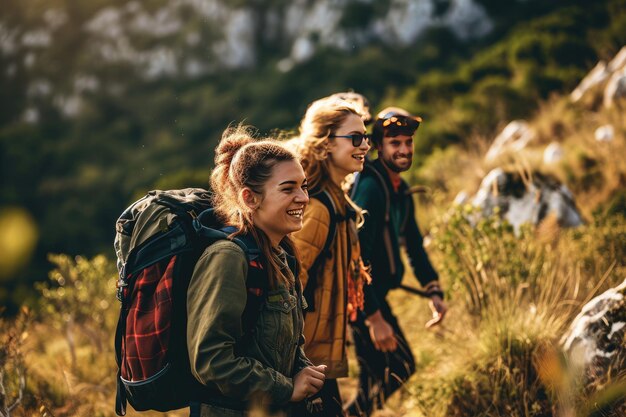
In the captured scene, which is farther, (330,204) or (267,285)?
(330,204)

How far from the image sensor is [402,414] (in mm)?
3883

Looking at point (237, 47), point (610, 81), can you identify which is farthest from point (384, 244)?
point (237, 47)

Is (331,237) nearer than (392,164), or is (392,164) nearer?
(331,237)

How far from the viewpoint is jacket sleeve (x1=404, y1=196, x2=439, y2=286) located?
379 centimetres

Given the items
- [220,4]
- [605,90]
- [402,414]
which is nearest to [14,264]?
[605,90]

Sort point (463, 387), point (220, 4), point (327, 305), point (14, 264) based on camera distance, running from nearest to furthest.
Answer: point (327, 305) < point (463, 387) < point (14, 264) < point (220, 4)

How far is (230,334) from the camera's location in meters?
1.81

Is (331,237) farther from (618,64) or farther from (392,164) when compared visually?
(618,64)

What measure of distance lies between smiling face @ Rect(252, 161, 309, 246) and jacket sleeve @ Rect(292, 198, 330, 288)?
67cm

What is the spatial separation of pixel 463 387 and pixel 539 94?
14.4 meters

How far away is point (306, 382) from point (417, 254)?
78.7 inches

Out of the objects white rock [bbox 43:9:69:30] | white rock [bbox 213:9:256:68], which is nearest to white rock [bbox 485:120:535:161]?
white rock [bbox 213:9:256:68]

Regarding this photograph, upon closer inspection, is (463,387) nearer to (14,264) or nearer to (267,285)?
(267,285)

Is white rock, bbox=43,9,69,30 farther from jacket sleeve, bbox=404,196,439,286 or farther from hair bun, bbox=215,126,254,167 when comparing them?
hair bun, bbox=215,126,254,167
